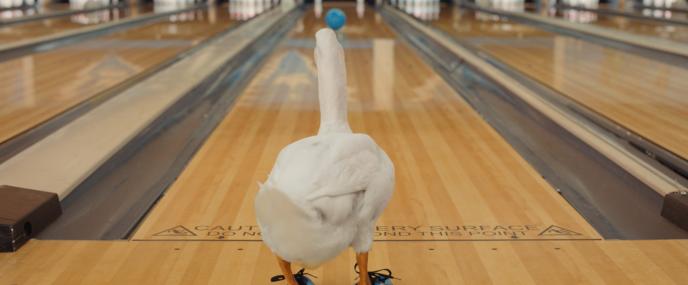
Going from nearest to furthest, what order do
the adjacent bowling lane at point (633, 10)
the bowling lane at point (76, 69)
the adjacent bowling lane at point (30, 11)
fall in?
the bowling lane at point (76, 69)
the adjacent bowling lane at point (30, 11)
the adjacent bowling lane at point (633, 10)

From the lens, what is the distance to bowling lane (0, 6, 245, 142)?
4.35 metres

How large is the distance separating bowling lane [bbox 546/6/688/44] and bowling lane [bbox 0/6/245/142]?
17.2 feet

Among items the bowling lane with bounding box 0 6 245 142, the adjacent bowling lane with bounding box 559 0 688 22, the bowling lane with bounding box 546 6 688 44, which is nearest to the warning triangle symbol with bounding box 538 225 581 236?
the bowling lane with bounding box 0 6 245 142

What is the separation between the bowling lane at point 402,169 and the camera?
2496 mm

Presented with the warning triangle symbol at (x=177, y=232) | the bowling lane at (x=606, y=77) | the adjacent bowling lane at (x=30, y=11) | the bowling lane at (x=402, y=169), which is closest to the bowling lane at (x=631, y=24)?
the bowling lane at (x=606, y=77)

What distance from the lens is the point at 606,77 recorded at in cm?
554

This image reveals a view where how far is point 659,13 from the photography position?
12.0 m

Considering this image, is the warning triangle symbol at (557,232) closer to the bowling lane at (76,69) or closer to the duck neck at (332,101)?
the duck neck at (332,101)

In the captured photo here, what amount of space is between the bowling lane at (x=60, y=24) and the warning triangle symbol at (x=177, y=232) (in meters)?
5.66

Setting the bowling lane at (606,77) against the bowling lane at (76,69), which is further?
the bowling lane at (76,69)

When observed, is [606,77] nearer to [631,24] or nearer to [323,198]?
[323,198]

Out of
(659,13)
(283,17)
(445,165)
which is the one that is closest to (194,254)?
(445,165)

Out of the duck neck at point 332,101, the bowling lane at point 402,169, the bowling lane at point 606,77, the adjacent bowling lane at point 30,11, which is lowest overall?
the bowling lane at point 402,169

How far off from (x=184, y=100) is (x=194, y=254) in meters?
2.72
